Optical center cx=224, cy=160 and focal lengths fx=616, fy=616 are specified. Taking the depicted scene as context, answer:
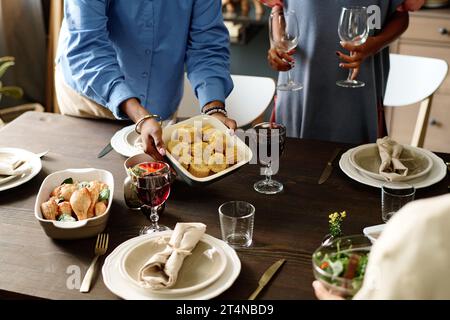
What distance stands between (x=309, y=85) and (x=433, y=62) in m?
0.72

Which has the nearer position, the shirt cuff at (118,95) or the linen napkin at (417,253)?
→ the linen napkin at (417,253)

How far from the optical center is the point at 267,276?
1237mm

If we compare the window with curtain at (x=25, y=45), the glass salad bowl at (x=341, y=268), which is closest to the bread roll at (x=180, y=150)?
the glass salad bowl at (x=341, y=268)

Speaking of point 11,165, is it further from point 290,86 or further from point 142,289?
point 290,86

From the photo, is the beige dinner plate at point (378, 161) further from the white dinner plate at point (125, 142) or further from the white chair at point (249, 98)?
the white chair at point (249, 98)

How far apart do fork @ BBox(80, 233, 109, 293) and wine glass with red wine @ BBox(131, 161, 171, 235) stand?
0.29ft

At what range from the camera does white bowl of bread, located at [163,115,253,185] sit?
1.51m

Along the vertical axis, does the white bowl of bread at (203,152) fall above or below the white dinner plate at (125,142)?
above

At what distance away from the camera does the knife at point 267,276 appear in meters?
1.19

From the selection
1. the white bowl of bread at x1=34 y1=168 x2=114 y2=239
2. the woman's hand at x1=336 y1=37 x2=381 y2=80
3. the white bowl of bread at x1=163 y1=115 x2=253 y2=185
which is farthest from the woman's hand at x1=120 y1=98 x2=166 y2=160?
the woman's hand at x1=336 y1=37 x2=381 y2=80

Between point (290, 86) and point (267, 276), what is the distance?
1.10m

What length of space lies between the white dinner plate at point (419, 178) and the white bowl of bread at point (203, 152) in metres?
0.31

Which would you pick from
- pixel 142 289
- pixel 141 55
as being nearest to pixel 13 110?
pixel 141 55
